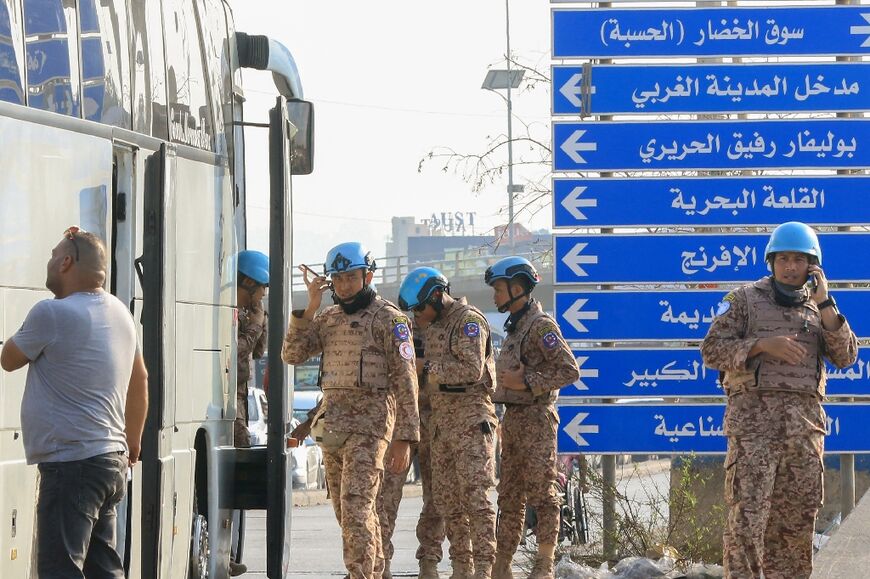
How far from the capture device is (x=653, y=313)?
1256cm

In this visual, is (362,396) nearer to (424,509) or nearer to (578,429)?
(424,509)

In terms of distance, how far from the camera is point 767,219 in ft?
41.5

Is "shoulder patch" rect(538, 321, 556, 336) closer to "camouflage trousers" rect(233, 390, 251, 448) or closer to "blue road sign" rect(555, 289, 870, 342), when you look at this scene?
"blue road sign" rect(555, 289, 870, 342)

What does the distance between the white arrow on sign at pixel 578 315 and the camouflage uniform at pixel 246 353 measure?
2.48 metres

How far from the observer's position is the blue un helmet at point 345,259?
964cm

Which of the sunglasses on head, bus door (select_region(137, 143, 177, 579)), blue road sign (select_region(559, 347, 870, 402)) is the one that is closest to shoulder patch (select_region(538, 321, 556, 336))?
blue road sign (select_region(559, 347, 870, 402))

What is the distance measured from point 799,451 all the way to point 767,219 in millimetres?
3969

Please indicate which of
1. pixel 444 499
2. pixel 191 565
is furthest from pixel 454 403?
pixel 191 565

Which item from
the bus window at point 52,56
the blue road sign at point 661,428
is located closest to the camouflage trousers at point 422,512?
the blue road sign at point 661,428

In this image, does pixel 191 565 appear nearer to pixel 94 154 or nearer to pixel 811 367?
pixel 94 154

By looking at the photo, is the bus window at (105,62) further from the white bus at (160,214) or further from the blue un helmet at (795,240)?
the blue un helmet at (795,240)

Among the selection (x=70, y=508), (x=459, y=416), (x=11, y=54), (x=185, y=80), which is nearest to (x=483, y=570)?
(x=459, y=416)

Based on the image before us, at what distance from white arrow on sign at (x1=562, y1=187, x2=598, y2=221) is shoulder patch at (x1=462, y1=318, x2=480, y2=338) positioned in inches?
81.8

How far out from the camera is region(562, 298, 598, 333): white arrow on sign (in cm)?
1245
